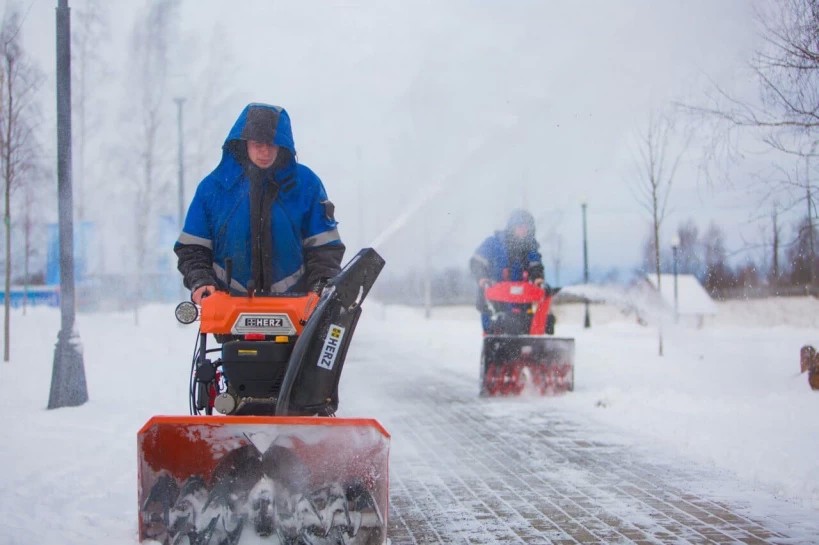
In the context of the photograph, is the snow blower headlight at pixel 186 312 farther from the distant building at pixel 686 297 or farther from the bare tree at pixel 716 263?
the distant building at pixel 686 297

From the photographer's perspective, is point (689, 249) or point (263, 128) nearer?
point (263, 128)

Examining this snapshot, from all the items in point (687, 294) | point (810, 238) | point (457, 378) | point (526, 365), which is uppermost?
point (810, 238)

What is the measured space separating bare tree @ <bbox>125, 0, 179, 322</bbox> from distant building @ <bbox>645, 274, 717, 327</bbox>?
43.3 feet

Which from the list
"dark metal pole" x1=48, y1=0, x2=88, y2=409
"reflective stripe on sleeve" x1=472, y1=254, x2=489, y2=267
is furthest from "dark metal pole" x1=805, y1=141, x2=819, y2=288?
→ "dark metal pole" x1=48, y1=0, x2=88, y2=409

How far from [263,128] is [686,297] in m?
19.9

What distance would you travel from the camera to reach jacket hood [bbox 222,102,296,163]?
4.26m

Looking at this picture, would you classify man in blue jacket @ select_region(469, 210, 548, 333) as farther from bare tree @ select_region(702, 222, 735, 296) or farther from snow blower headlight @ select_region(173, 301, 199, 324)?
snow blower headlight @ select_region(173, 301, 199, 324)

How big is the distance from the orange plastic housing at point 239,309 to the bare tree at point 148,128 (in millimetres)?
18074

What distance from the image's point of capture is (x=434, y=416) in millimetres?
9078

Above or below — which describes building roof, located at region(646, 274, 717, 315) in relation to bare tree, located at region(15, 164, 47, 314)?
below

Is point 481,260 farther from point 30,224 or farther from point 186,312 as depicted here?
point 30,224

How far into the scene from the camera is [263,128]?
426 cm

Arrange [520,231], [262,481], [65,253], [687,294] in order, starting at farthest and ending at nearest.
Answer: [687,294] → [520,231] → [65,253] → [262,481]

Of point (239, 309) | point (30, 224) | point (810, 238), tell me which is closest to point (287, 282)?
point (239, 309)
